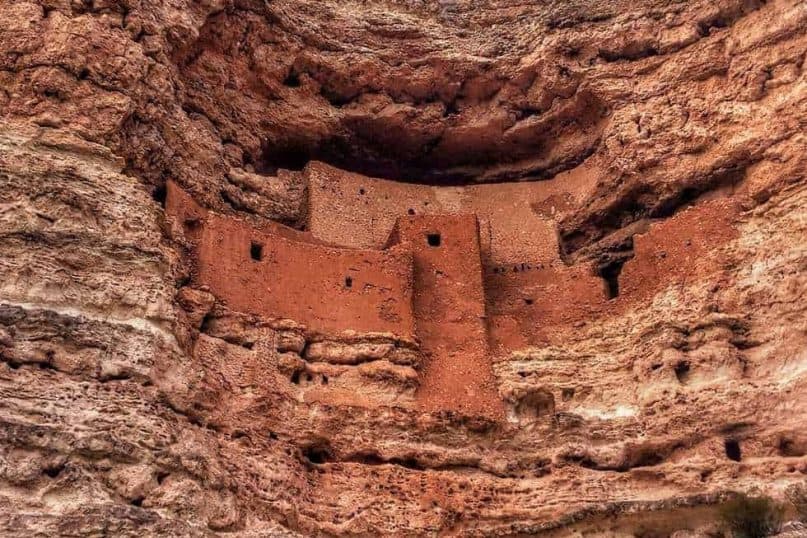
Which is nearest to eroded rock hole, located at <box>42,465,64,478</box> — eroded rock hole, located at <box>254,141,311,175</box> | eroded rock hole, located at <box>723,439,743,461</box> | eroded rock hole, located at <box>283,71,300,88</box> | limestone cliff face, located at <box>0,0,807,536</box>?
limestone cliff face, located at <box>0,0,807,536</box>

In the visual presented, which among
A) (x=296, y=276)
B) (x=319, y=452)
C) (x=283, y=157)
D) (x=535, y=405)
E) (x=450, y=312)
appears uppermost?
(x=283, y=157)

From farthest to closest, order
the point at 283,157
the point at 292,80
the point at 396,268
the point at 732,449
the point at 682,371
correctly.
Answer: the point at 283,157, the point at 292,80, the point at 396,268, the point at 682,371, the point at 732,449

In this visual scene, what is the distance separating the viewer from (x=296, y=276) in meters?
14.9

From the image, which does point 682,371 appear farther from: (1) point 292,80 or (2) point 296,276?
(1) point 292,80

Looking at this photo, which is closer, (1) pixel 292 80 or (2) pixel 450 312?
(2) pixel 450 312

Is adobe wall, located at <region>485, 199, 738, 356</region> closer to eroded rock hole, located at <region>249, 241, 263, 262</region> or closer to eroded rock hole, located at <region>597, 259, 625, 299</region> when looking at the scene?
eroded rock hole, located at <region>597, 259, 625, 299</region>

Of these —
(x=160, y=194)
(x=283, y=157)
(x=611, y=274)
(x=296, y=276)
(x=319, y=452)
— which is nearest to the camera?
(x=319, y=452)

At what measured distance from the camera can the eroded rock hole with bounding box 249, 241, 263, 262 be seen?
14783mm

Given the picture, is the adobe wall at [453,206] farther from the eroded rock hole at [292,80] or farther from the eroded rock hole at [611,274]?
the eroded rock hole at [292,80]

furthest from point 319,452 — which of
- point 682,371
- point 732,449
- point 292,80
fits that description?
point 292,80

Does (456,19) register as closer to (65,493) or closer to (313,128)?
(313,128)

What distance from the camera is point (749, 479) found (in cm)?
1227

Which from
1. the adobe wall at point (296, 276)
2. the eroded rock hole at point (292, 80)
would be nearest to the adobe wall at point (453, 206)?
the eroded rock hole at point (292, 80)

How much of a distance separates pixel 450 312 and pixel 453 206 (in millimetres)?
3765
